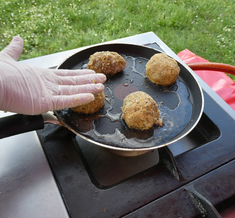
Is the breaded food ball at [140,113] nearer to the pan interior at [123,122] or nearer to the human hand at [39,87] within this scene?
the pan interior at [123,122]

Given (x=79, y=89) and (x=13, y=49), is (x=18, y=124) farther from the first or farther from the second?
(x=13, y=49)

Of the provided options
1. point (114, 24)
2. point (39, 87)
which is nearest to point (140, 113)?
point (39, 87)

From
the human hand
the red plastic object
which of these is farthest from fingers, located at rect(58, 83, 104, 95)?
the red plastic object

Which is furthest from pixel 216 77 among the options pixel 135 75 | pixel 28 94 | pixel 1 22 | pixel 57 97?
pixel 1 22

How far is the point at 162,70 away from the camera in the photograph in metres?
1.51

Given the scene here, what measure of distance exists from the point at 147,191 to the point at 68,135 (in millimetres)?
597

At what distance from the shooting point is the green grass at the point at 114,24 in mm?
3270

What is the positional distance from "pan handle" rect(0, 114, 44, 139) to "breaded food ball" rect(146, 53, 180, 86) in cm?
90

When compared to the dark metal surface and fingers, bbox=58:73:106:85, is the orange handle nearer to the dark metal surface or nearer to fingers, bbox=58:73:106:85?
the dark metal surface

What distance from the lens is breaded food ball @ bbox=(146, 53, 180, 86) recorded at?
1.51 m

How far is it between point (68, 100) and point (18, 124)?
0.94 feet

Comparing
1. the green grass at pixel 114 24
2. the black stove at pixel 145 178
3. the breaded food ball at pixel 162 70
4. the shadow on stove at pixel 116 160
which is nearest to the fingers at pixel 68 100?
the black stove at pixel 145 178

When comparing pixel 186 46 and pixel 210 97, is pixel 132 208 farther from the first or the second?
pixel 186 46

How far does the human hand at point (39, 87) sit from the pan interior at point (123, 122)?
6.2 inches
